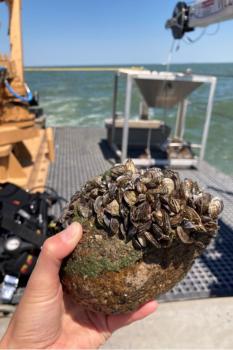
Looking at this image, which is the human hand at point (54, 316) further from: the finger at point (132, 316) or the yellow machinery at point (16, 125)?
the yellow machinery at point (16, 125)

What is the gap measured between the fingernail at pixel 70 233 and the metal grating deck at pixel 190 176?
5.45 feet

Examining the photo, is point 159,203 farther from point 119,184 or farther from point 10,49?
point 10,49

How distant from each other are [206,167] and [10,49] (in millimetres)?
4107

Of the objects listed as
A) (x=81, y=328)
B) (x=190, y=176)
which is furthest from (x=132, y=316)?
(x=190, y=176)

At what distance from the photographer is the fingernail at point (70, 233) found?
115cm

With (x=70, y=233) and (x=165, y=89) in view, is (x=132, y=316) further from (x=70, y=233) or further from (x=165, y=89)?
(x=165, y=89)

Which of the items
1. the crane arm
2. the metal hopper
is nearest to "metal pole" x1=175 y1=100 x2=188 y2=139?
the metal hopper

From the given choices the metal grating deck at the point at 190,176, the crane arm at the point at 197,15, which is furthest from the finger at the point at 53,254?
the crane arm at the point at 197,15

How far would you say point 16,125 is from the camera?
4.48m

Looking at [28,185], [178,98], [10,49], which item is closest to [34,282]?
[28,185]

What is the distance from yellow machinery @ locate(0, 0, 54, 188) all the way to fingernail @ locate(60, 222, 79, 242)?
9.68 feet

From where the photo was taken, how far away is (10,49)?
205 inches

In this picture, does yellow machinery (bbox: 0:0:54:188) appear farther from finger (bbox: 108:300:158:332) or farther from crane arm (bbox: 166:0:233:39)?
finger (bbox: 108:300:158:332)

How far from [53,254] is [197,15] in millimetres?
4623
